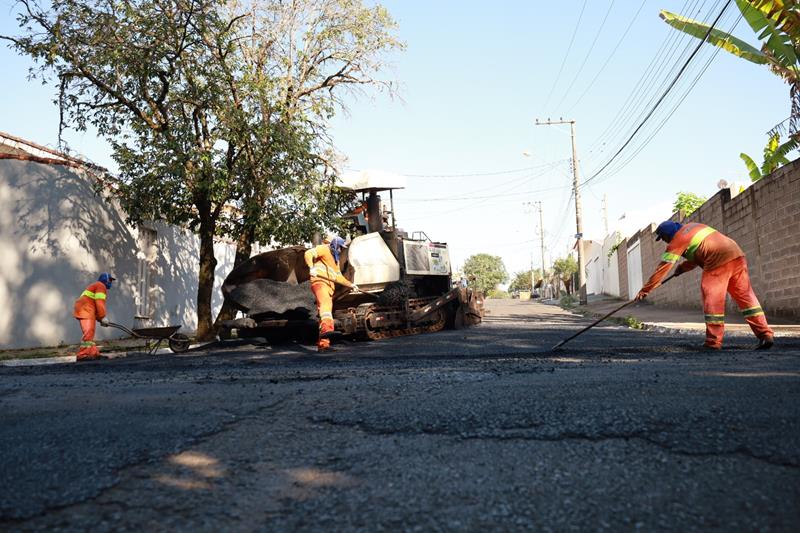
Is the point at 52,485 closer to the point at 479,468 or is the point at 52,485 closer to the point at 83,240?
the point at 479,468

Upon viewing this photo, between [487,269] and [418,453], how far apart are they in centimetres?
10762

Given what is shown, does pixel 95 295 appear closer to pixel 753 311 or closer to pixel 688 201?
pixel 753 311

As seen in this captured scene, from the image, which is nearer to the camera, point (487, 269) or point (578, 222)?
point (578, 222)

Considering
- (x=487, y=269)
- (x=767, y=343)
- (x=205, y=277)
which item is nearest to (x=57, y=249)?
(x=205, y=277)

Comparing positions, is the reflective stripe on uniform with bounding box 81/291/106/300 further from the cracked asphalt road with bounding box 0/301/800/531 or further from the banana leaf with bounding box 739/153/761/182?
the banana leaf with bounding box 739/153/761/182

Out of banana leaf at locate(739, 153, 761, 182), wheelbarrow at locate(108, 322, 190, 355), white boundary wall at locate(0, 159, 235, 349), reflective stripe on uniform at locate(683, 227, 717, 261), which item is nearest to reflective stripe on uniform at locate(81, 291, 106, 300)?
wheelbarrow at locate(108, 322, 190, 355)

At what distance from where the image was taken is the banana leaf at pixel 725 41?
1169 centimetres

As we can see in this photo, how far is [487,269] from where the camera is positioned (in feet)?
359

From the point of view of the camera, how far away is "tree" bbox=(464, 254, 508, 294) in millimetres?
106688

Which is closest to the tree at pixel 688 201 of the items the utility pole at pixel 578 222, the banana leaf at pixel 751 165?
the utility pole at pixel 578 222

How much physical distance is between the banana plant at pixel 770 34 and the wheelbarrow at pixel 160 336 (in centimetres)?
1053

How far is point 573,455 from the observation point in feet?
9.32

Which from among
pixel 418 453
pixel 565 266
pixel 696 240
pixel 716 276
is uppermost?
pixel 565 266

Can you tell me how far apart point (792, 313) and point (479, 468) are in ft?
36.6
